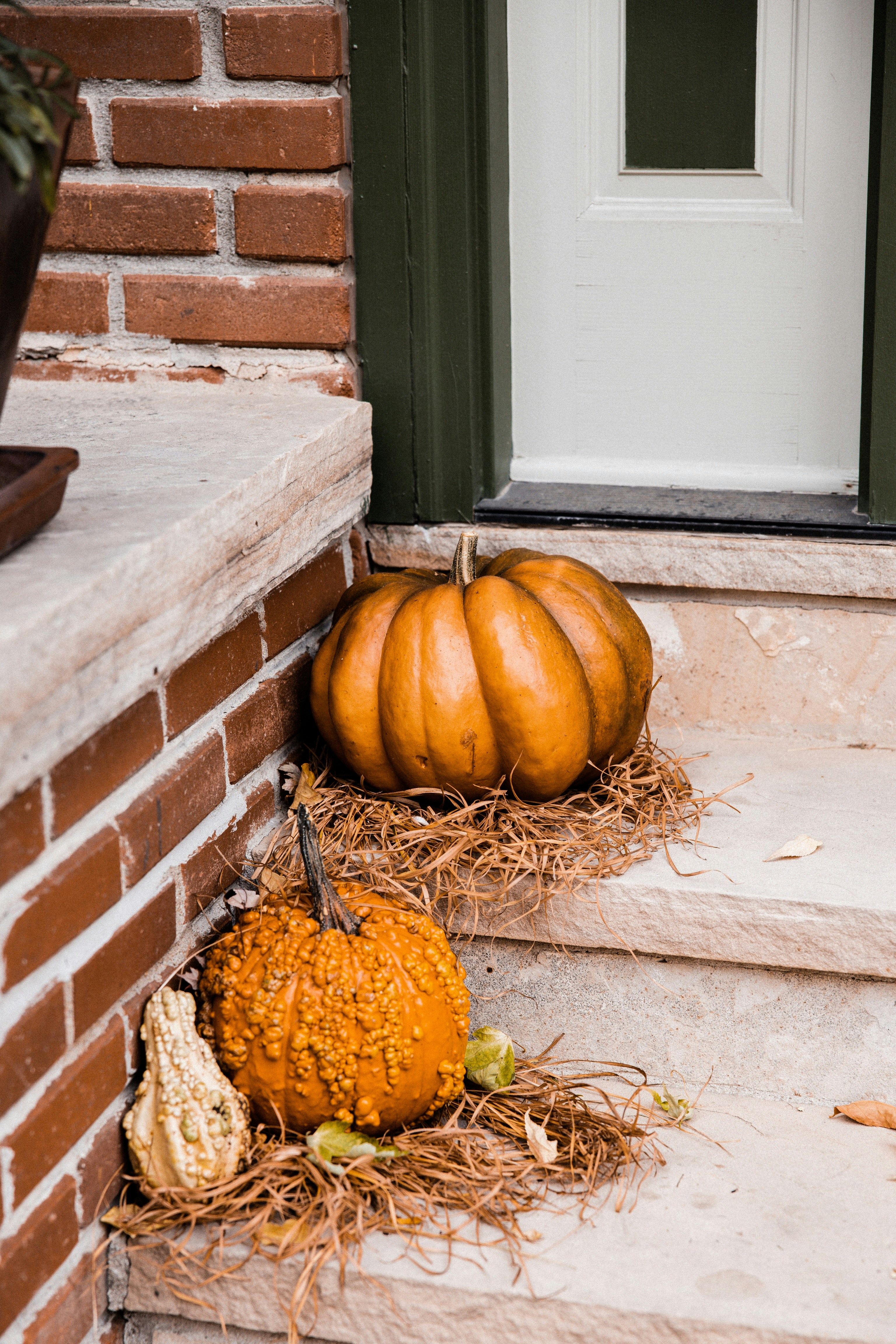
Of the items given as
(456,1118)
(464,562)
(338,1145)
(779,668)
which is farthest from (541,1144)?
(779,668)

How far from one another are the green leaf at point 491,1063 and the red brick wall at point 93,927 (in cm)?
40

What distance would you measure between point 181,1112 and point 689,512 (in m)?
1.28

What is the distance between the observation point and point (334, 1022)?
1479 millimetres

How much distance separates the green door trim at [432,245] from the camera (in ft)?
6.57

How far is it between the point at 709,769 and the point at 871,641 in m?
0.36

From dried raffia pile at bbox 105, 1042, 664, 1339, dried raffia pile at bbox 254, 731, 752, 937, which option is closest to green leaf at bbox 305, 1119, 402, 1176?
dried raffia pile at bbox 105, 1042, 664, 1339

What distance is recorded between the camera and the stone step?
1.37 meters

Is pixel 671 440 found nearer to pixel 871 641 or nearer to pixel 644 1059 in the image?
pixel 871 641

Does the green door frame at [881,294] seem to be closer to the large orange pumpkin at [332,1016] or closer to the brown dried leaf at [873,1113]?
the brown dried leaf at [873,1113]

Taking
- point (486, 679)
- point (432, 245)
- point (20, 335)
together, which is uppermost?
point (432, 245)

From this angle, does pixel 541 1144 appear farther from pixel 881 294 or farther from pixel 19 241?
pixel 881 294

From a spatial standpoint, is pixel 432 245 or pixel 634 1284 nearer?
pixel 634 1284

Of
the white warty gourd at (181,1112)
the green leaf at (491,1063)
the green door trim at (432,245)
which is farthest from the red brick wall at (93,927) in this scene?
the green door trim at (432,245)

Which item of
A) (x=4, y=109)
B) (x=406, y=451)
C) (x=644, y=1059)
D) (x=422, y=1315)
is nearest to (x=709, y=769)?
(x=644, y=1059)
